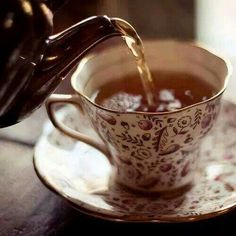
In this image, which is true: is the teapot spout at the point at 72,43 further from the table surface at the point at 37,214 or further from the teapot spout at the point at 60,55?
the table surface at the point at 37,214

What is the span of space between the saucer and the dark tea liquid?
88 millimetres

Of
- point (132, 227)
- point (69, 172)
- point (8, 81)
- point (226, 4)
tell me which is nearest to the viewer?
point (8, 81)

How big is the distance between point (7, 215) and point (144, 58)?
0.89 feet

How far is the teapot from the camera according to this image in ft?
1.83

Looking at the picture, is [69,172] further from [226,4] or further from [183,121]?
[226,4]

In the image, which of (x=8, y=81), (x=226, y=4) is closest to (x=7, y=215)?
(x=8, y=81)

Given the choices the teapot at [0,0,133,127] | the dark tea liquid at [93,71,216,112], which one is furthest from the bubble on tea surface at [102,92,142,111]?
the teapot at [0,0,133,127]

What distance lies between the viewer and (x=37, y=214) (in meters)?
0.70

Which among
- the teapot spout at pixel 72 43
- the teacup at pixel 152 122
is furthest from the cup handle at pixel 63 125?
the teapot spout at pixel 72 43

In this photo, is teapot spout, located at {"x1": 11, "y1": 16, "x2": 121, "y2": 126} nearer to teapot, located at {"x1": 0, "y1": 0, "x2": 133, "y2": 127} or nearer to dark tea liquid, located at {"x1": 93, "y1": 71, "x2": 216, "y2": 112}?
teapot, located at {"x1": 0, "y1": 0, "x2": 133, "y2": 127}

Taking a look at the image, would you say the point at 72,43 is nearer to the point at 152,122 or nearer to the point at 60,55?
the point at 60,55

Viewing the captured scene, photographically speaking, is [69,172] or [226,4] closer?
[69,172]

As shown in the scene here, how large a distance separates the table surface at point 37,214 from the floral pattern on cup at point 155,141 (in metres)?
0.08

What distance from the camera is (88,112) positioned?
0.72 metres
